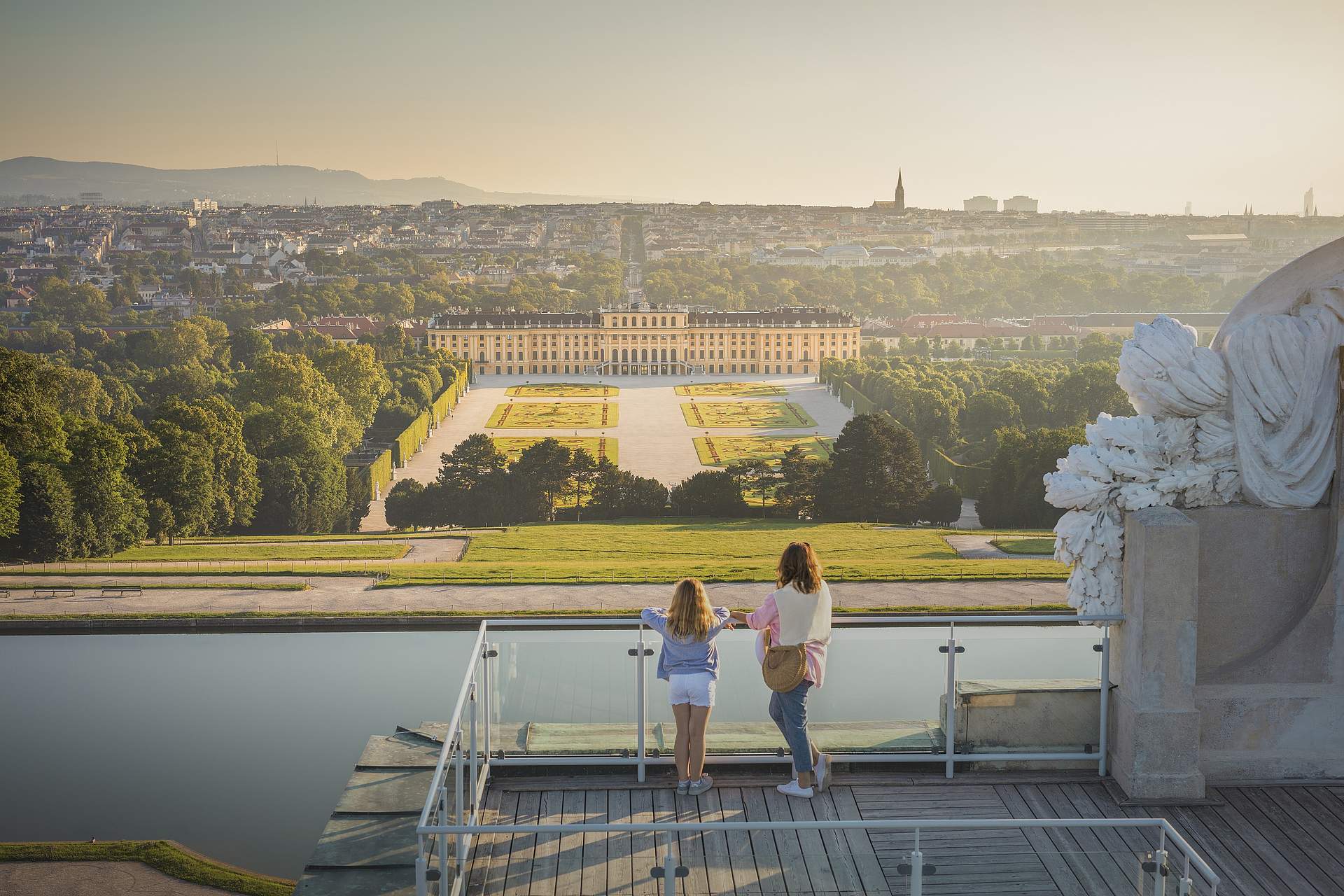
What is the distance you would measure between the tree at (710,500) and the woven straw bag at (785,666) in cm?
2677

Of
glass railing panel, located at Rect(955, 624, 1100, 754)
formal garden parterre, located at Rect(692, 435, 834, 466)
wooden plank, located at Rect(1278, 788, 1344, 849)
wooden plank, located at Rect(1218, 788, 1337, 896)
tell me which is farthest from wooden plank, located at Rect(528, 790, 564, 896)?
formal garden parterre, located at Rect(692, 435, 834, 466)

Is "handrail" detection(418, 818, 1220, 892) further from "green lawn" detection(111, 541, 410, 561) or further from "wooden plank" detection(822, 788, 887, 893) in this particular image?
"green lawn" detection(111, 541, 410, 561)

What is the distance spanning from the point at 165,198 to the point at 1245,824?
13023cm

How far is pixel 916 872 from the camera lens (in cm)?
478

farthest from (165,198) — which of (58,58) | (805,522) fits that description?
(805,522)

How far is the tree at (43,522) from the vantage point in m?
23.4

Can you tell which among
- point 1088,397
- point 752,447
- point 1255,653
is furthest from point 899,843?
point 1088,397

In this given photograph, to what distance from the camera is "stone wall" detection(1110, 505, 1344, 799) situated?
621 centimetres

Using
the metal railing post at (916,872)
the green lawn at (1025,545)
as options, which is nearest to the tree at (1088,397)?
the green lawn at (1025,545)

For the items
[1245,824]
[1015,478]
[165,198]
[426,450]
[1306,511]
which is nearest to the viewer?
[1245,824]

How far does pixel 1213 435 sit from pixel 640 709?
117 inches

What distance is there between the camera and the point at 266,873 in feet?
30.4

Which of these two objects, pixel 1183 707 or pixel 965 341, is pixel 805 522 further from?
pixel 965 341

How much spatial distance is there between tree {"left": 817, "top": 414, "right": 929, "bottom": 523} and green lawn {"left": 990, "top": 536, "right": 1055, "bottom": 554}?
258 inches
